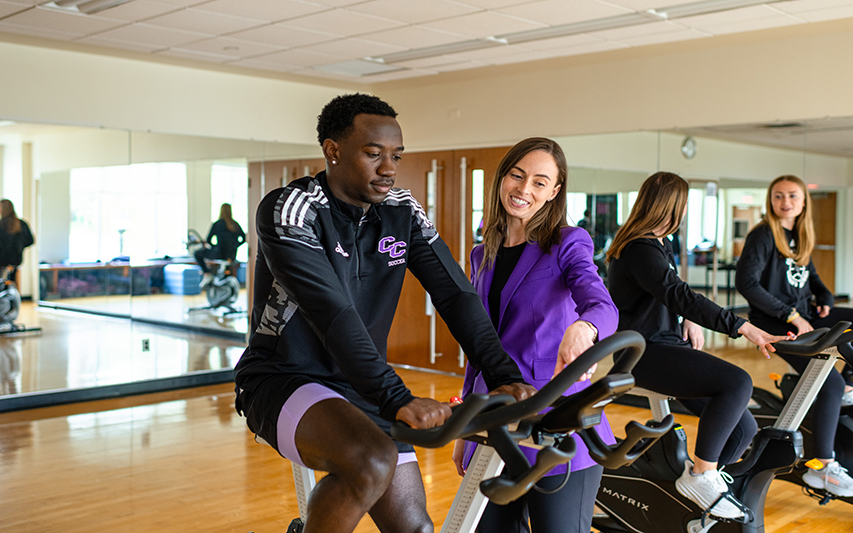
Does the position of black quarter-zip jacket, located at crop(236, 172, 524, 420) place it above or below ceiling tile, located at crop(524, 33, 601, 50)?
below

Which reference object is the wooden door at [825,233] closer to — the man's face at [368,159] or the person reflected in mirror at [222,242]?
the man's face at [368,159]

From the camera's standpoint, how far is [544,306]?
2.15 metres

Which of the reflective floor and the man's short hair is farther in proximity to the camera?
the reflective floor

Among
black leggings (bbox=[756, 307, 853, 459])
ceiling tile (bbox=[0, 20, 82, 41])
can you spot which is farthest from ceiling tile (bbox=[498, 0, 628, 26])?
ceiling tile (bbox=[0, 20, 82, 41])

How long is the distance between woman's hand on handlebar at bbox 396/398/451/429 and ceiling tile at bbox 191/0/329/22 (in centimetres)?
375

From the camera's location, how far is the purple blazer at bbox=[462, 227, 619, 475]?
2107mm

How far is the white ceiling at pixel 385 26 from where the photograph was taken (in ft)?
15.5

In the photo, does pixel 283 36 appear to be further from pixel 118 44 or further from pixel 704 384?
pixel 704 384

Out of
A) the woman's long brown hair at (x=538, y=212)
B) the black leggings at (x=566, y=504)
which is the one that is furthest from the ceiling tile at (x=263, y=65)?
the black leggings at (x=566, y=504)

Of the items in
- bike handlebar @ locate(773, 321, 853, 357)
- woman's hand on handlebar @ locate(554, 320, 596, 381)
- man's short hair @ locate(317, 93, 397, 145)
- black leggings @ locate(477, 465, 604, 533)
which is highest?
man's short hair @ locate(317, 93, 397, 145)

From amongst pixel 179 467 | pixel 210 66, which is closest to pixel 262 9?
pixel 210 66

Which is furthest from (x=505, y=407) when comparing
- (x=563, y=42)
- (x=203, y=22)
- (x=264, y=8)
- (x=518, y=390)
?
(x=563, y=42)

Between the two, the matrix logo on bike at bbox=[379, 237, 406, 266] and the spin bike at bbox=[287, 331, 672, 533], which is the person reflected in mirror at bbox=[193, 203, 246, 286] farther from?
the spin bike at bbox=[287, 331, 672, 533]

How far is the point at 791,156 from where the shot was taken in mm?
5484
